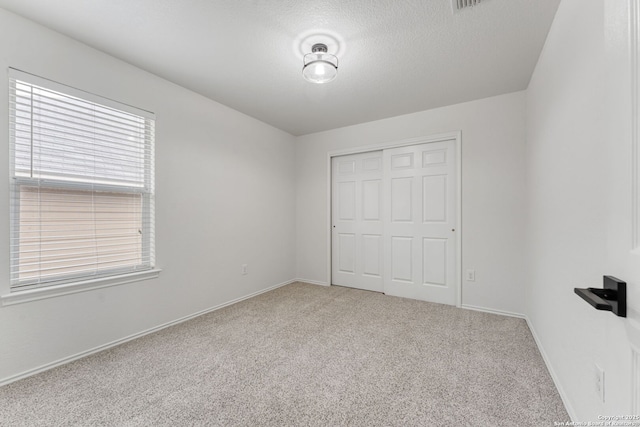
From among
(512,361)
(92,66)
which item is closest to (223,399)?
(512,361)

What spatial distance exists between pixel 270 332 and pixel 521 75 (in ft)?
11.1

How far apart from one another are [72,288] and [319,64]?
255 cm

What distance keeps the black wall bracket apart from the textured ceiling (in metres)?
1.79

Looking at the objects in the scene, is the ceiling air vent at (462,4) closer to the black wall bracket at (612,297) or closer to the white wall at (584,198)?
the white wall at (584,198)

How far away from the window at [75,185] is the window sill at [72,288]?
0.17ft

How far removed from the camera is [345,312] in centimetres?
296

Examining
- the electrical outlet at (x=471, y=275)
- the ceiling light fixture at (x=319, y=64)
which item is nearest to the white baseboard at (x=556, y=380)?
the electrical outlet at (x=471, y=275)

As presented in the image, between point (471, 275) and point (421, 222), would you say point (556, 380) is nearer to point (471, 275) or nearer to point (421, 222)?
point (471, 275)

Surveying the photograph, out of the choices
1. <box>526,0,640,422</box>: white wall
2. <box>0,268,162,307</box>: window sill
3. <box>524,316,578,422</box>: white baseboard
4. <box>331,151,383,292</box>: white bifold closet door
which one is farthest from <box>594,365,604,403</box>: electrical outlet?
<box>0,268,162,307</box>: window sill

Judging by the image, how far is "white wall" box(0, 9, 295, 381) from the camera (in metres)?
1.77

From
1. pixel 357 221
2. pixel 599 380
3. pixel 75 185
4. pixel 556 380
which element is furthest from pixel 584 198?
pixel 75 185

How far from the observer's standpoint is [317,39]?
1.96m

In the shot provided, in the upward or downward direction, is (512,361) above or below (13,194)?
below

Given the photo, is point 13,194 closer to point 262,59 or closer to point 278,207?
point 262,59
